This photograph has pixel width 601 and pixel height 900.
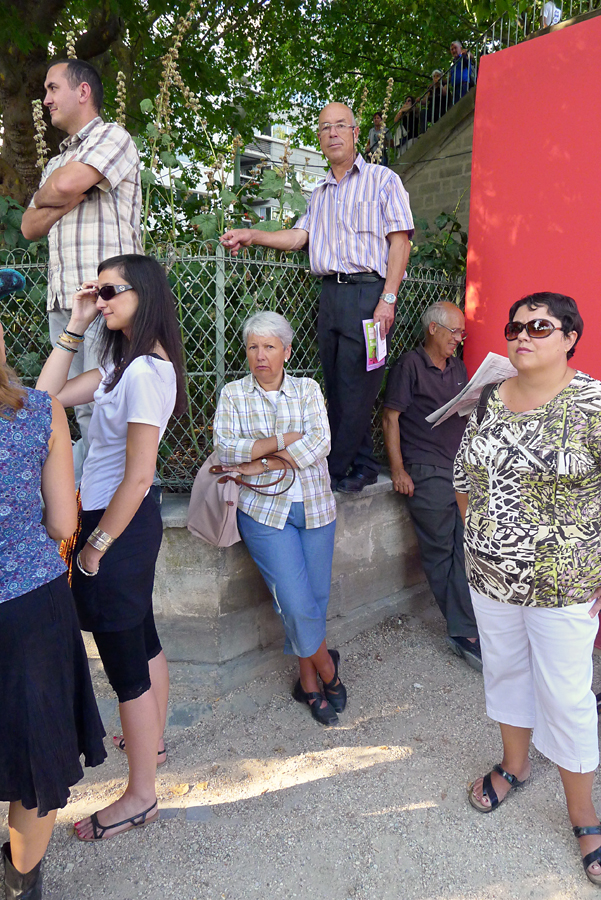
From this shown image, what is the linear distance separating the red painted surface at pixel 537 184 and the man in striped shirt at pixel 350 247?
85 cm

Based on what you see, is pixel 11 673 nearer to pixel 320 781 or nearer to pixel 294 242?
pixel 320 781

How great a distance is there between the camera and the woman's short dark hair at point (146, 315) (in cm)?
209

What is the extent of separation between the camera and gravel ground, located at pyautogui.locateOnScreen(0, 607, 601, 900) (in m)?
2.17

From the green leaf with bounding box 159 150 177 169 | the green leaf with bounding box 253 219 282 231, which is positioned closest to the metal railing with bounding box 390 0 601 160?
the green leaf with bounding box 253 219 282 231

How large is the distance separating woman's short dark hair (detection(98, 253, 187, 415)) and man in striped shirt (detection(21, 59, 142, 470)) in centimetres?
59

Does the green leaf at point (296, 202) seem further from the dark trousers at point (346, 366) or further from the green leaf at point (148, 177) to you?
the green leaf at point (148, 177)

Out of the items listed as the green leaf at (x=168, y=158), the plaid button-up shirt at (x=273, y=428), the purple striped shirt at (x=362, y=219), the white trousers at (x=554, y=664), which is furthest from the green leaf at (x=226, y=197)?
the white trousers at (x=554, y=664)

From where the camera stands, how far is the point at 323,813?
8.19 ft

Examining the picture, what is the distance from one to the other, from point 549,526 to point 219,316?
203 cm

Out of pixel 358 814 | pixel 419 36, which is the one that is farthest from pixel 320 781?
pixel 419 36

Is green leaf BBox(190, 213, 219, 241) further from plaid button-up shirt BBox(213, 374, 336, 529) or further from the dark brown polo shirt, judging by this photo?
the dark brown polo shirt

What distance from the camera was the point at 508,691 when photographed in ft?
8.20

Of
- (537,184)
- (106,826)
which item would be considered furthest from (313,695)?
(537,184)

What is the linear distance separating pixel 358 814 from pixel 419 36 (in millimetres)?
12401
